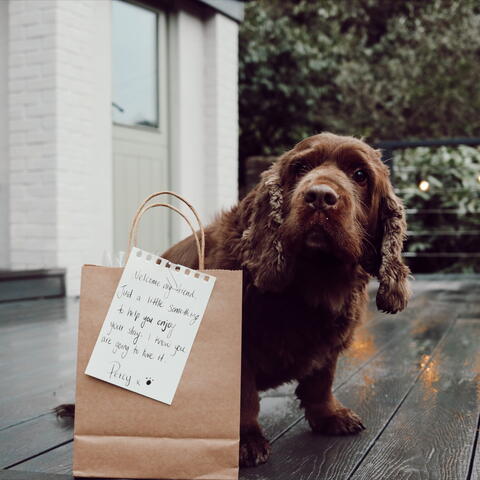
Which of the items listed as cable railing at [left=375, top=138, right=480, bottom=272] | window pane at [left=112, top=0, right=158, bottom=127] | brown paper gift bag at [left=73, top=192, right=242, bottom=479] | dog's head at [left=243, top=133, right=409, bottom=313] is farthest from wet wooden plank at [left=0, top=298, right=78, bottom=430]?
cable railing at [left=375, top=138, right=480, bottom=272]

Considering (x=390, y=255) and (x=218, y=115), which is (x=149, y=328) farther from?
(x=218, y=115)

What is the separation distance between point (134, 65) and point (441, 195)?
4332 mm

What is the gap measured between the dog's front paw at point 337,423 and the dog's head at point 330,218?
1.41ft

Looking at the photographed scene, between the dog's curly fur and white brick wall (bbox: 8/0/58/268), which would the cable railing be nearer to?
white brick wall (bbox: 8/0/58/268)

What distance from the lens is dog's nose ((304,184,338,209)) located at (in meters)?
1.70

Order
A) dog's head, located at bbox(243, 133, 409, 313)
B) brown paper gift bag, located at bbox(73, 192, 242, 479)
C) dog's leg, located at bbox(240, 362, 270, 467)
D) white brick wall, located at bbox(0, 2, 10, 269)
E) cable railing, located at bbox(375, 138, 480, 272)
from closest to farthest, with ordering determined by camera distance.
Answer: brown paper gift bag, located at bbox(73, 192, 242, 479) → dog's head, located at bbox(243, 133, 409, 313) → dog's leg, located at bbox(240, 362, 270, 467) → white brick wall, located at bbox(0, 2, 10, 269) → cable railing, located at bbox(375, 138, 480, 272)

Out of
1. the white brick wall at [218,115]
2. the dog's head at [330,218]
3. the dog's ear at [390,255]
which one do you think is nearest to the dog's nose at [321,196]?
the dog's head at [330,218]

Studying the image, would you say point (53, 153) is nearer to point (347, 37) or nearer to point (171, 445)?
point (171, 445)

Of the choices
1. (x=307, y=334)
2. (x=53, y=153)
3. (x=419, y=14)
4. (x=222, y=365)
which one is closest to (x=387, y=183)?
(x=307, y=334)

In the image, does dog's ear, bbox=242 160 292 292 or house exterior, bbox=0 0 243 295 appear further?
house exterior, bbox=0 0 243 295

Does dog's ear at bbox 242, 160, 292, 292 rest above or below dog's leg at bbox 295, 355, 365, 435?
above

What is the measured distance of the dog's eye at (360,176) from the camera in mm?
1905

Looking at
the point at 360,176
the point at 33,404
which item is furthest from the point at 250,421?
the point at 33,404

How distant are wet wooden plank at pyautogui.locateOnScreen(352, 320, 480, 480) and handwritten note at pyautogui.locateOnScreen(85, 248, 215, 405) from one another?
55 centimetres
